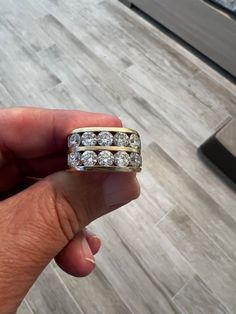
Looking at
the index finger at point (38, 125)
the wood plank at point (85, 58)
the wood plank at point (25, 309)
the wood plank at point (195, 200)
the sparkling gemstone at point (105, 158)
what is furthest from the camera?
the wood plank at point (85, 58)

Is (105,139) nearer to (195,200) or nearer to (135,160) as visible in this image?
(135,160)

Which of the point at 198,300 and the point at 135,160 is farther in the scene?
the point at 198,300

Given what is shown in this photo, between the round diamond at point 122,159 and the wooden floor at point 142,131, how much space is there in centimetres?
67

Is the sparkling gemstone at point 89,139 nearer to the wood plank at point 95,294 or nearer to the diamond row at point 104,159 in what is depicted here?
the diamond row at point 104,159

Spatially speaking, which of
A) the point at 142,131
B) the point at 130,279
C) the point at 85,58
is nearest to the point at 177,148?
the point at 142,131

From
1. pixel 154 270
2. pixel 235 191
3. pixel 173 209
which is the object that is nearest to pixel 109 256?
pixel 154 270

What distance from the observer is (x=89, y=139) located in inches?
17.4

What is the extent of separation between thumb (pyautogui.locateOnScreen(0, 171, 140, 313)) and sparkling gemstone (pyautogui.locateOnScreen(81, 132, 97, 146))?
0.06m

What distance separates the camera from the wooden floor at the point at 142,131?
0.97 meters

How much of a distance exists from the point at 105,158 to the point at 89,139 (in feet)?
0.13

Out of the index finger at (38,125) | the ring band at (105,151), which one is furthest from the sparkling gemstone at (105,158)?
→ the index finger at (38,125)

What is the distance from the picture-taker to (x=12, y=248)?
1.40ft

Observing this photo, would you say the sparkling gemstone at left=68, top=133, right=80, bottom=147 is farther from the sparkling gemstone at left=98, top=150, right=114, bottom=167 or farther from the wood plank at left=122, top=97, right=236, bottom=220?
the wood plank at left=122, top=97, right=236, bottom=220

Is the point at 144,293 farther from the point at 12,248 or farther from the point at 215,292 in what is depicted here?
the point at 12,248
